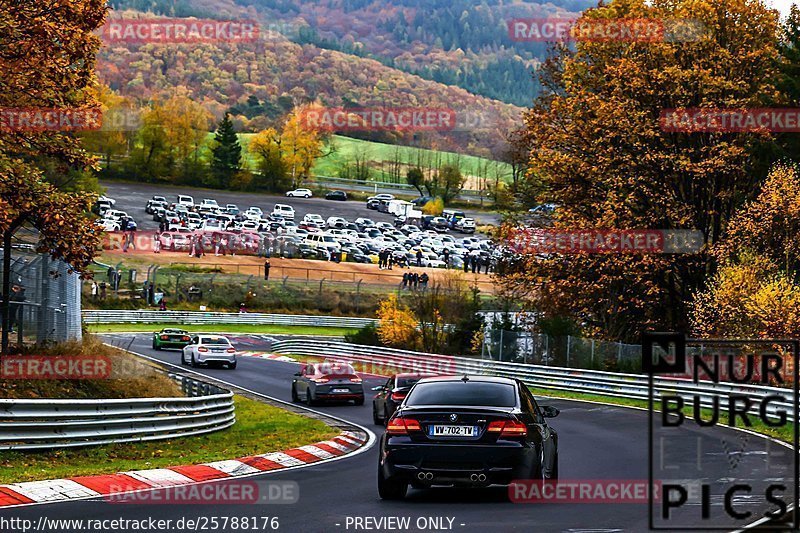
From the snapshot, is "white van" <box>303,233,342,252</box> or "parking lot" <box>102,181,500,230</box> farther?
"parking lot" <box>102,181,500,230</box>

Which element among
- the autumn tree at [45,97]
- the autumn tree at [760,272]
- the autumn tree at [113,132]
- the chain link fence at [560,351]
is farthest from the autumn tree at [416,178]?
the autumn tree at [45,97]

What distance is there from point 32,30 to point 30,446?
7768mm

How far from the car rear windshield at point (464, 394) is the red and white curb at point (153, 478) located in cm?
363

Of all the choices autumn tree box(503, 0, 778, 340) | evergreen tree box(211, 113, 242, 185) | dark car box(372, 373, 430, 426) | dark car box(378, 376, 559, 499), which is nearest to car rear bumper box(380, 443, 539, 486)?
dark car box(378, 376, 559, 499)

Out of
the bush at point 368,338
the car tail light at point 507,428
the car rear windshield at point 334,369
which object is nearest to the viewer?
the car tail light at point 507,428

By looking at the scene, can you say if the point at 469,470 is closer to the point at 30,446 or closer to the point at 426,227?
the point at 30,446

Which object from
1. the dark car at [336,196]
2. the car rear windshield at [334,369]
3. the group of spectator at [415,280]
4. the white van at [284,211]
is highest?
the dark car at [336,196]

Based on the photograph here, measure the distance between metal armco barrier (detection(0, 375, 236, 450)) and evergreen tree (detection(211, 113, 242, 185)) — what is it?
126358 mm

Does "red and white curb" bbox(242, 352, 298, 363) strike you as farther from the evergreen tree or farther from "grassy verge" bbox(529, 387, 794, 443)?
the evergreen tree

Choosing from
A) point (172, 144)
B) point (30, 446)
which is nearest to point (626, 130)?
point (30, 446)

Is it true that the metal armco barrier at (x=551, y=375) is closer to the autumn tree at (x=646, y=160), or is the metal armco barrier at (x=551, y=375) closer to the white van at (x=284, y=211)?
the autumn tree at (x=646, y=160)

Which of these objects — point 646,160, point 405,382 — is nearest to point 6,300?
point 405,382

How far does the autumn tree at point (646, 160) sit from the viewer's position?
44.2 m

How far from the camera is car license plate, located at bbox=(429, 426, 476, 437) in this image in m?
13.3
